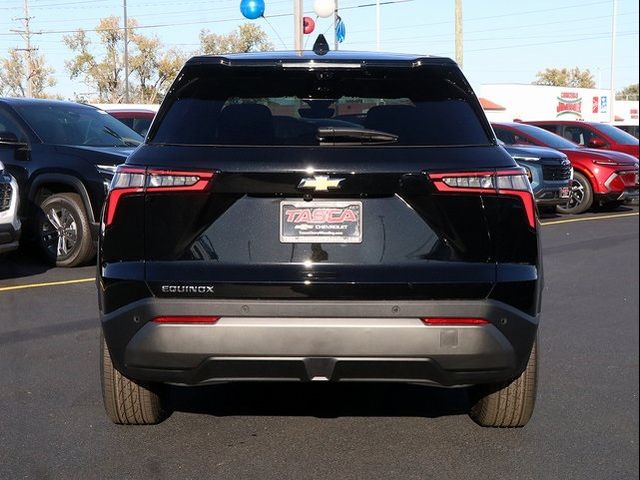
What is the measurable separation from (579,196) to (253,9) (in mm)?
6702

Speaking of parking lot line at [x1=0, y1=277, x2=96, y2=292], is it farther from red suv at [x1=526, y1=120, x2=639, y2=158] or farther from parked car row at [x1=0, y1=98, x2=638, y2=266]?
red suv at [x1=526, y1=120, x2=639, y2=158]

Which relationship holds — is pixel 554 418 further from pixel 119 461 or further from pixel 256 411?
pixel 119 461

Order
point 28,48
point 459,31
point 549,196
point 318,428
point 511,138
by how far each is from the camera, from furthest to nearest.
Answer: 1. point 459,31
2. point 511,138
3. point 549,196
4. point 28,48
5. point 318,428

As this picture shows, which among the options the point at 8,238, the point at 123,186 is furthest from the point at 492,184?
the point at 8,238

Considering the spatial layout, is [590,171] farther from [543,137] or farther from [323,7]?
Answer: [323,7]

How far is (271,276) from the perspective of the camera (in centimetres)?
364

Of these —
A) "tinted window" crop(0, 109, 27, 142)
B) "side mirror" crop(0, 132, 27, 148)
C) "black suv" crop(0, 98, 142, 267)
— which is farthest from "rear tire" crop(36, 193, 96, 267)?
"tinted window" crop(0, 109, 27, 142)

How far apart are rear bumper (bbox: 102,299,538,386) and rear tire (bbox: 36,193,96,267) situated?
20.5 ft

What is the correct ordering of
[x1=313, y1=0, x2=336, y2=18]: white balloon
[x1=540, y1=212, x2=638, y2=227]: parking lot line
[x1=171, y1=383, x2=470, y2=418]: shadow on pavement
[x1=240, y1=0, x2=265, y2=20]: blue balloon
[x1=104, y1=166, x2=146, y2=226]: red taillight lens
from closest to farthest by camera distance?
1. [x1=104, y1=166, x2=146, y2=226]: red taillight lens
2. [x1=171, y1=383, x2=470, y2=418]: shadow on pavement
3. [x1=540, y1=212, x2=638, y2=227]: parking lot line
4. [x1=240, y1=0, x2=265, y2=20]: blue balloon
5. [x1=313, y1=0, x2=336, y2=18]: white balloon

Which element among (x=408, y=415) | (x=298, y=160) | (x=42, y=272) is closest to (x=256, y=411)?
(x=408, y=415)

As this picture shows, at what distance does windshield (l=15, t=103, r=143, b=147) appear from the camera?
10250 mm

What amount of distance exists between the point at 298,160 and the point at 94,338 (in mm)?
3351

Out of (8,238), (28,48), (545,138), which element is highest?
(28,48)

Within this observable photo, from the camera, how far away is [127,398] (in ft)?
14.3
